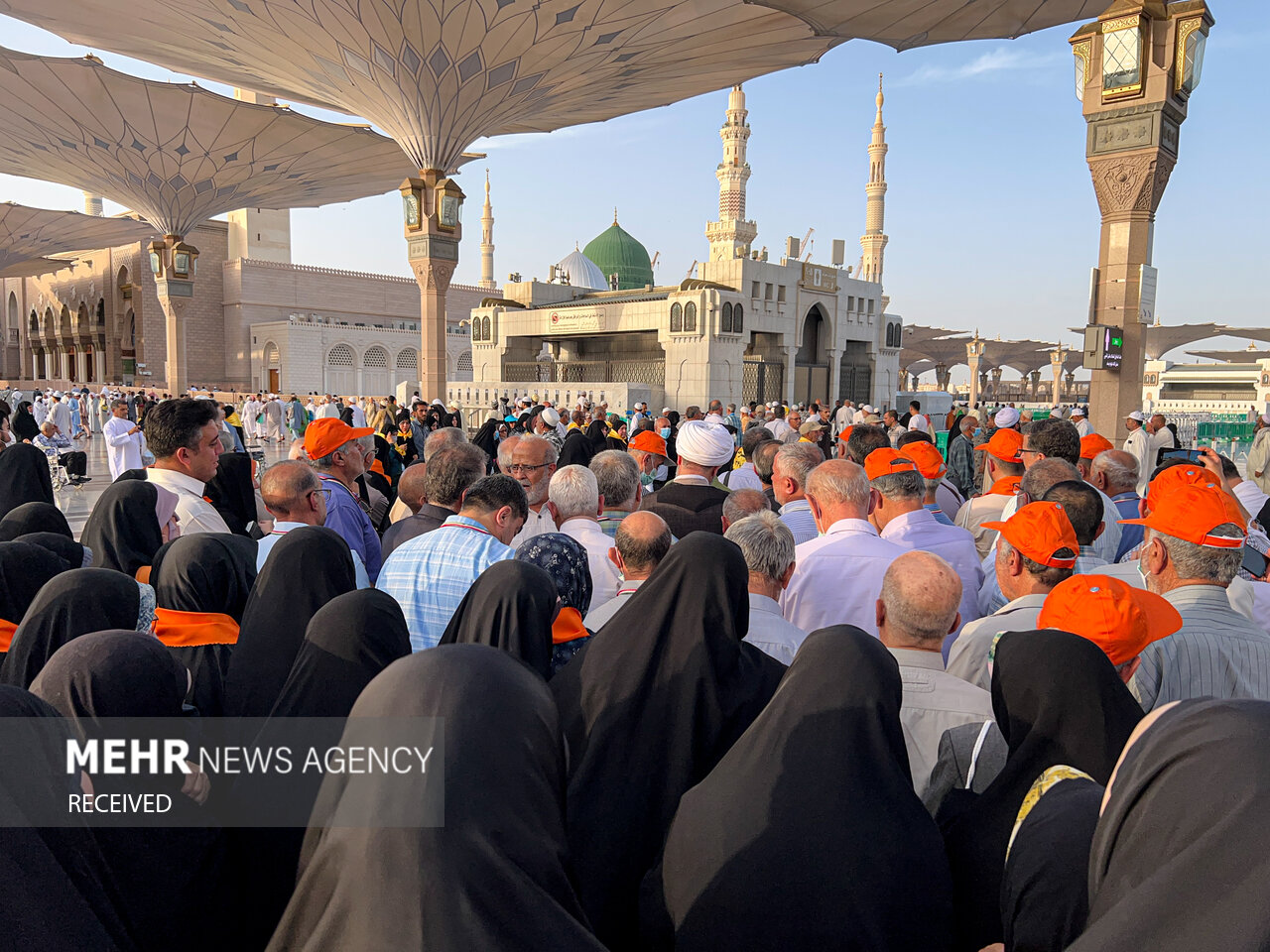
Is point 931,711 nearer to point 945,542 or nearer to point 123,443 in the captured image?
point 945,542

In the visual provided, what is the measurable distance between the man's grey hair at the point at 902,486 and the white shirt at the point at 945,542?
69mm

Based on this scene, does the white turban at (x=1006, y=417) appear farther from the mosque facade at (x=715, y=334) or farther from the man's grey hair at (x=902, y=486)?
the mosque facade at (x=715, y=334)

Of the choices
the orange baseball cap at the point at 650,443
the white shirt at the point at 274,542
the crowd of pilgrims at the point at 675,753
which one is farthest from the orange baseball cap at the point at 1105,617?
the orange baseball cap at the point at 650,443

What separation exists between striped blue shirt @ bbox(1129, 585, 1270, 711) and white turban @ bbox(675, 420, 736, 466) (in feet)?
7.84

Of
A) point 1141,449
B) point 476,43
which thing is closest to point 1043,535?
point 1141,449

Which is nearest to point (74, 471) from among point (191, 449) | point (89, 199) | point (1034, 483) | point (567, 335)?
point (191, 449)

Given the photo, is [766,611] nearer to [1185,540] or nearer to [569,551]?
[569,551]

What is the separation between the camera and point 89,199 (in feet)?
169

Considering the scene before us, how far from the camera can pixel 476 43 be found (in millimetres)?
12352

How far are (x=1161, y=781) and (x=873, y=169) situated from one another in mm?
37885

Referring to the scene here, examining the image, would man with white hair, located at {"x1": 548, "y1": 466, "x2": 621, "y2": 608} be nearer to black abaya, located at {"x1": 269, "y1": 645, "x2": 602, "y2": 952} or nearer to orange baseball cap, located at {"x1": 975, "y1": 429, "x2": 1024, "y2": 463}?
black abaya, located at {"x1": 269, "y1": 645, "x2": 602, "y2": 952}

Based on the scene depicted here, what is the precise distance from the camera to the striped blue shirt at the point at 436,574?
237cm

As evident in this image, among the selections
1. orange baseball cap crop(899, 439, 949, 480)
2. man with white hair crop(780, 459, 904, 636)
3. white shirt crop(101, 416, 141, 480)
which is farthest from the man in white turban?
white shirt crop(101, 416, 141, 480)

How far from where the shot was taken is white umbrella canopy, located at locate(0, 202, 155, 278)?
27922 mm
